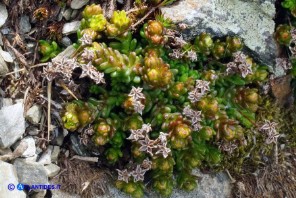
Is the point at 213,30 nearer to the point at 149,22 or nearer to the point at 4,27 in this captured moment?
the point at 149,22

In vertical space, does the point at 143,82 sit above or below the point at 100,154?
above

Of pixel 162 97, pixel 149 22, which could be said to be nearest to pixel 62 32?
pixel 149 22

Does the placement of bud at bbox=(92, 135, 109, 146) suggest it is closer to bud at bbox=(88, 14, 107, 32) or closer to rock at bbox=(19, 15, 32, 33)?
bud at bbox=(88, 14, 107, 32)

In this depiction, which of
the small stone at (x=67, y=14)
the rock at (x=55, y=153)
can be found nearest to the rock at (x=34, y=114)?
the rock at (x=55, y=153)

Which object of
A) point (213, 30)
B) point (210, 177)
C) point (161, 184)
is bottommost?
point (210, 177)

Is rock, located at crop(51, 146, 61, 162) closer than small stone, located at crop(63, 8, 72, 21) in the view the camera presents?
Yes

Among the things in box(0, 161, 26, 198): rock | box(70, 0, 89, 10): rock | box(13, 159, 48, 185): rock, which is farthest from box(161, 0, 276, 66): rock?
box(0, 161, 26, 198): rock
